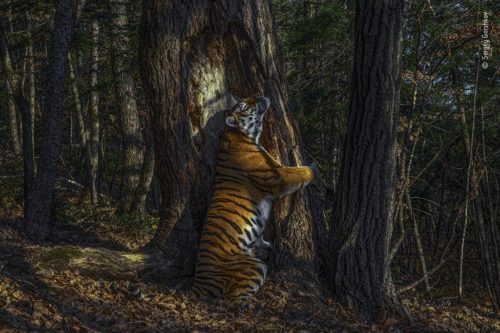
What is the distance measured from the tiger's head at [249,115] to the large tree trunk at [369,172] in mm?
1106

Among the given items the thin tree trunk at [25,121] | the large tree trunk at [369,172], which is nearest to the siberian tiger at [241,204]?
the large tree trunk at [369,172]

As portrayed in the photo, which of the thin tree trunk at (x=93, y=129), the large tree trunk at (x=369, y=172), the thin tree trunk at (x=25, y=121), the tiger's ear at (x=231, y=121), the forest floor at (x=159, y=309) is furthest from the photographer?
the thin tree trunk at (x=93, y=129)

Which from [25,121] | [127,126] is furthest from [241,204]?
[127,126]

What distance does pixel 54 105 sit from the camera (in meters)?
8.15

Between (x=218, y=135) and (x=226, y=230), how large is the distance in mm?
1220

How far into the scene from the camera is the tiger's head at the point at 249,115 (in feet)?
22.2

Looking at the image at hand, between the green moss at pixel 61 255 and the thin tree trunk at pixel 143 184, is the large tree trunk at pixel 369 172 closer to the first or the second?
the green moss at pixel 61 255

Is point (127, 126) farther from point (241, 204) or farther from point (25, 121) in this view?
point (241, 204)

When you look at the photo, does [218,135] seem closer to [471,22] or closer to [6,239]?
[6,239]

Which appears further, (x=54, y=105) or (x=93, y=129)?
(x=93, y=129)

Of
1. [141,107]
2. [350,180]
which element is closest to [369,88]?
[350,180]

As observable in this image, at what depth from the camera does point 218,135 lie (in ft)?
23.6

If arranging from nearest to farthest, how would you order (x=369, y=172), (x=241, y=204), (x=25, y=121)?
(x=369, y=172) → (x=241, y=204) → (x=25, y=121)

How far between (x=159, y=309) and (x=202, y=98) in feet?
8.32
